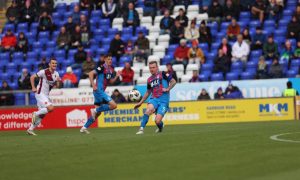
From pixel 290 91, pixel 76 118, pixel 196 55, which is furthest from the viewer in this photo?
pixel 196 55

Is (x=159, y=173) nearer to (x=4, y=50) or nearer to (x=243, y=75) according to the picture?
(x=243, y=75)

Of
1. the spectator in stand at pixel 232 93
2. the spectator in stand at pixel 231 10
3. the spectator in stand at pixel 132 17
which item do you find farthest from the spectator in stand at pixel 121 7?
the spectator in stand at pixel 232 93

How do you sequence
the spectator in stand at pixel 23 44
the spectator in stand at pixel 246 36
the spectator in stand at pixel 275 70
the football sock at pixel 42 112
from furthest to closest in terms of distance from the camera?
the spectator in stand at pixel 23 44
the spectator in stand at pixel 246 36
the spectator in stand at pixel 275 70
the football sock at pixel 42 112

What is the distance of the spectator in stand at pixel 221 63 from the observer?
104 feet

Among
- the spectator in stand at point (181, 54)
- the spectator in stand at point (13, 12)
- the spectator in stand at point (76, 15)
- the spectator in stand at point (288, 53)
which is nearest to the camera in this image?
the spectator in stand at point (288, 53)

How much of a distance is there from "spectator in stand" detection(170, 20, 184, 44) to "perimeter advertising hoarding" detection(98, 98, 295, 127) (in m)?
5.63

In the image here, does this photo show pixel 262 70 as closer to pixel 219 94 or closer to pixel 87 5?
pixel 219 94

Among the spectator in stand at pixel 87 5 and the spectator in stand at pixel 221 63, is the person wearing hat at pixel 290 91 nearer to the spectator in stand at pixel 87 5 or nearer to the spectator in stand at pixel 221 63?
the spectator in stand at pixel 221 63

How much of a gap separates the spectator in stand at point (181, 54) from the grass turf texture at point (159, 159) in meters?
15.2

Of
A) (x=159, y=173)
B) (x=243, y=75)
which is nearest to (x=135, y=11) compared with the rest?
(x=243, y=75)

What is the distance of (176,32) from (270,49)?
199 inches

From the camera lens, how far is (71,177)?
11.0 m

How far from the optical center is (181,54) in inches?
1299

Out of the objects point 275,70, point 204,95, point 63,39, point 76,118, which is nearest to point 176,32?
point 204,95
